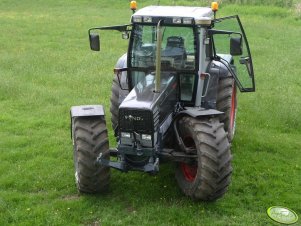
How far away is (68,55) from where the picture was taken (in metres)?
13.7

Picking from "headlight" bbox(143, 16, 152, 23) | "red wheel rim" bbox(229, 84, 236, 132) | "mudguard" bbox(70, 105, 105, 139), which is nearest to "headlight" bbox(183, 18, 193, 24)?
"headlight" bbox(143, 16, 152, 23)

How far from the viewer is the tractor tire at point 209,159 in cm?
534

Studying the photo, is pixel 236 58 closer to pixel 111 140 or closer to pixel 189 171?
pixel 111 140

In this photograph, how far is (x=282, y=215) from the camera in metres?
5.69

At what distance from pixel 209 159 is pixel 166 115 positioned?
979 millimetres

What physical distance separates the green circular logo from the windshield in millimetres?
2033

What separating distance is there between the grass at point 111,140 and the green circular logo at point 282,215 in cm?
11

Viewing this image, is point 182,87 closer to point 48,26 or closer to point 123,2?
point 48,26

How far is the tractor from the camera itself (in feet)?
17.9

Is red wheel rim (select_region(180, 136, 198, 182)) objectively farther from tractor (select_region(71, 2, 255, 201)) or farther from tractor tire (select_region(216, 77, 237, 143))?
tractor tire (select_region(216, 77, 237, 143))

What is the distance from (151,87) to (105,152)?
991 mm

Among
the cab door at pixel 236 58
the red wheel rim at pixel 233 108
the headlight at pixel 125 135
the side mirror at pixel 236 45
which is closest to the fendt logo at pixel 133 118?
the headlight at pixel 125 135

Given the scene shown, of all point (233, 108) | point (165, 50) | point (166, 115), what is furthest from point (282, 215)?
point (233, 108)

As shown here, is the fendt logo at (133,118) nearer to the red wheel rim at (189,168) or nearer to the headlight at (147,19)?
the red wheel rim at (189,168)
